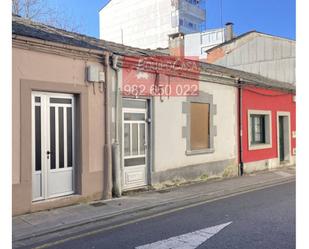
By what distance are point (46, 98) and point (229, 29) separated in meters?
19.3

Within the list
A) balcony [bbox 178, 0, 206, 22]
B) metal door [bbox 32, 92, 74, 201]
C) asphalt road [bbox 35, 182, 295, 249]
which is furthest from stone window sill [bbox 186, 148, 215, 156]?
balcony [bbox 178, 0, 206, 22]

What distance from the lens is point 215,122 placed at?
12109 mm

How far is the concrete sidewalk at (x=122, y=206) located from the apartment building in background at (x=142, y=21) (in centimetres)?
3432

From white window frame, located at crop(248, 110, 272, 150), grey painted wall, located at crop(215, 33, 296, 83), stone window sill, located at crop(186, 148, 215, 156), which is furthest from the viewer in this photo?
grey painted wall, located at crop(215, 33, 296, 83)

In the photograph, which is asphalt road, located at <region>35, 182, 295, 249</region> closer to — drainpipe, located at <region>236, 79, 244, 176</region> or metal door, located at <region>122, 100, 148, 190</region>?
metal door, located at <region>122, 100, 148, 190</region>

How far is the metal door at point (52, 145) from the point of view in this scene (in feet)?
24.6

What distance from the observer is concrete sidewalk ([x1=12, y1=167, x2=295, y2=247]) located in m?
6.21

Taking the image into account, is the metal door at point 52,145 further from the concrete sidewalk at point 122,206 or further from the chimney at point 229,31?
the chimney at point 229,31

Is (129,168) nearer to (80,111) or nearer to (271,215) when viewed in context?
(80,111)

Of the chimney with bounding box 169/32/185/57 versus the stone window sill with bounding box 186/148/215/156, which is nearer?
the stone window sill with bounding box 186/148/215/156

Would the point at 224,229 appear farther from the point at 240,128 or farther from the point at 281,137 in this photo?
the point at 281,137

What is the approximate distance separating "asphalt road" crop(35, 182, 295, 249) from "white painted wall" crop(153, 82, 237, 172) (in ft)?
7.97

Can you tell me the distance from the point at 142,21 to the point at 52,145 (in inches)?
1537

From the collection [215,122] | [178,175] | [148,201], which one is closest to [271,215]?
[148,201]
